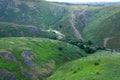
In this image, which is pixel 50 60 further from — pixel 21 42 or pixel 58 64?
pixel 21 42

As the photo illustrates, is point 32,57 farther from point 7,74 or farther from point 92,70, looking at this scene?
point 92,70

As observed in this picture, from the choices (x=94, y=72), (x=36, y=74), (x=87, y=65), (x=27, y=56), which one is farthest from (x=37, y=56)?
(x=94, y=72)

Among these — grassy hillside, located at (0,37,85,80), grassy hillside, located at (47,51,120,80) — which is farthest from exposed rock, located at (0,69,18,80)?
grassy hillside, located at (47,51,120,80)

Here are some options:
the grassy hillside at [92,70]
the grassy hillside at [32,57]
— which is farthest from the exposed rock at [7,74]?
the grassy hillside at [92,70]

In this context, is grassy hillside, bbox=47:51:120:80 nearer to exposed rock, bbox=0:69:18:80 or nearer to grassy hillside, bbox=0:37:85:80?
grassy hillside, bbox=0:37:85:80

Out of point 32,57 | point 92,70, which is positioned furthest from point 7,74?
point 92,70
